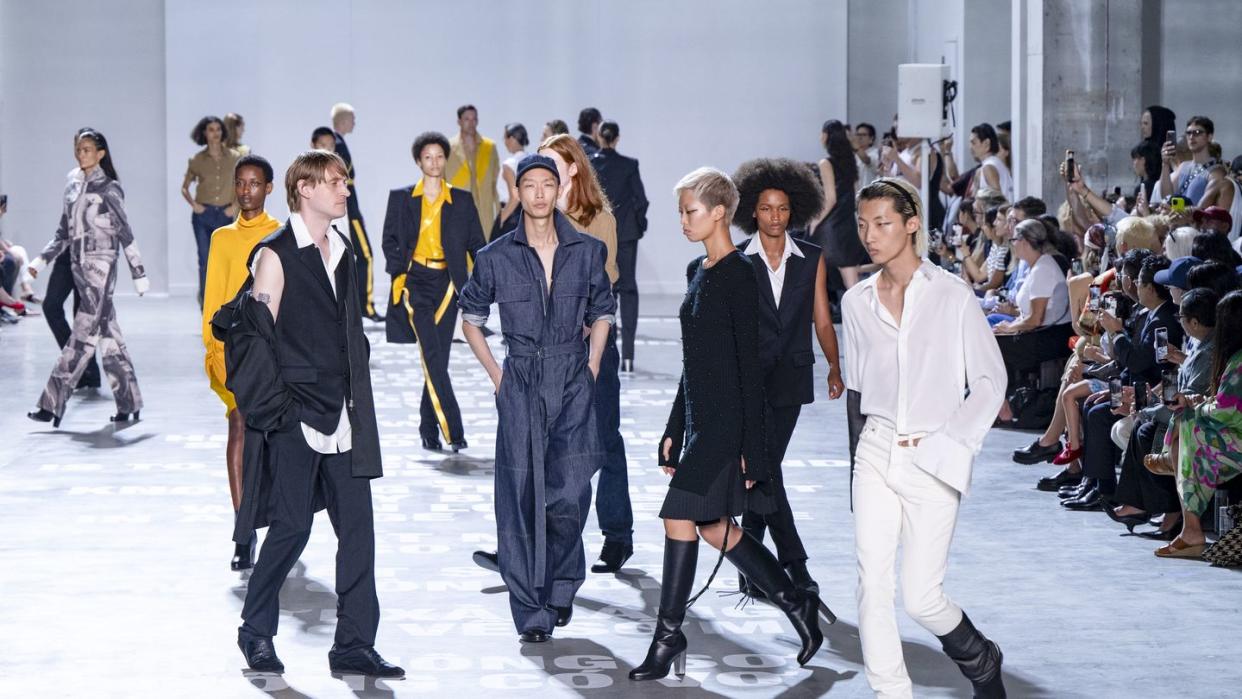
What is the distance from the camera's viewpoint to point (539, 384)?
17.4 feet

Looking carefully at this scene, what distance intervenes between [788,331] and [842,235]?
868cm

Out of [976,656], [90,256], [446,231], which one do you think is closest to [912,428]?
[976,656]

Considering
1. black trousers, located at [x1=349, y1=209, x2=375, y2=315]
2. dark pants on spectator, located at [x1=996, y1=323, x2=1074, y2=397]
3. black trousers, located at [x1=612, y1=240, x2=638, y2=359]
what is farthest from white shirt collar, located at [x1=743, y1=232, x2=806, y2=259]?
black trousers, located at [x1=349, y1=209, x2=375, y2=315]

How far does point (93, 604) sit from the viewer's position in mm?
5797

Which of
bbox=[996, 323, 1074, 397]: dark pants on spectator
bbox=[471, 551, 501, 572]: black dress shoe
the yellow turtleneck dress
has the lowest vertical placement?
bbox=[471, 551, 501, 572]: black dress shoe

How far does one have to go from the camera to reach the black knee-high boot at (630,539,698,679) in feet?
15.7

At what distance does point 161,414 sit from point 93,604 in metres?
4.73

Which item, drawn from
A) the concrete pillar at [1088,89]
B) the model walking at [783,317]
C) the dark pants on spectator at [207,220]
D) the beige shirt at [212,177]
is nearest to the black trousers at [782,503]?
the model walking at [783,317]

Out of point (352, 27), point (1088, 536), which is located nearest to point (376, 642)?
point (1088, 536)

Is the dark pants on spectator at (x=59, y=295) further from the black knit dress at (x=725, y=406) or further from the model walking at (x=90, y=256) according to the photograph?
the black knit dress at (x=725, y=406)

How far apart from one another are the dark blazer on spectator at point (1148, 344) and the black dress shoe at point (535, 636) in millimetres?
3053

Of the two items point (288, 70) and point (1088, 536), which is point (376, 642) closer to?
point (1088, 536)

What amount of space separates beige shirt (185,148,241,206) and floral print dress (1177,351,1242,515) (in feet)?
37.3

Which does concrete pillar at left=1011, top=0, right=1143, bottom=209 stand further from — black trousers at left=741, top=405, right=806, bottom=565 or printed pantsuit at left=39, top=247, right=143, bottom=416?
black trousers at left=741, top=405, right=806, bottom=565
